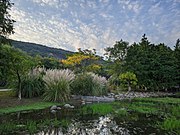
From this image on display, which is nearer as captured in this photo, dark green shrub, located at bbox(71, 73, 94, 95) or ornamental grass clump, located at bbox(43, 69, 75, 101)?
ornamental grass clump, located at bbox(43, 69, 75, 101)

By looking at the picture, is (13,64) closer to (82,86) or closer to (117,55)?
(82,86)

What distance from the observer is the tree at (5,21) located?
33.4 ft

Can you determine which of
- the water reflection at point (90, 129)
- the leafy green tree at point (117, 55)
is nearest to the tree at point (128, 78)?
the leafy green tree at point (117, 55)

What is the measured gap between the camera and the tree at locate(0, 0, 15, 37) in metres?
10.2

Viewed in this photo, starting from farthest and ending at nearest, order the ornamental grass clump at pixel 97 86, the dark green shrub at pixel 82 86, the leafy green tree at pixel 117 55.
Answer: the leafy green tree at pixel 117 55
the ornamental grass clump at pixel 97 86
the dark green shrub at pixel 82 86

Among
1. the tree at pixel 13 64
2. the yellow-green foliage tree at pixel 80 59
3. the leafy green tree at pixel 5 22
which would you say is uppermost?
the yellow-green foliage tree at pixel 80 59

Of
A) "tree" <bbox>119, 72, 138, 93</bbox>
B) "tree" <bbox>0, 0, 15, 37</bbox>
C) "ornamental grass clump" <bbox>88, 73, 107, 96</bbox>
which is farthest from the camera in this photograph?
"tree" <bbox>119, 72, 138, 93</bbox>

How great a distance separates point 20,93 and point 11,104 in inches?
55.9

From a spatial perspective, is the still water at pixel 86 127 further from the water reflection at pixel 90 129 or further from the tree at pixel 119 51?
the tree at pixel 119 51

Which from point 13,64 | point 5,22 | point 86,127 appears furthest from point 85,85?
point 86,127

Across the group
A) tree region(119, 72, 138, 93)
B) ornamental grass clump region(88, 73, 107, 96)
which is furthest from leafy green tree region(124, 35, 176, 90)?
ornamental grass clump region(88, 73, 107, 96)

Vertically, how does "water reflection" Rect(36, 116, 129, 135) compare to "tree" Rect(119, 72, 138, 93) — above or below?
below

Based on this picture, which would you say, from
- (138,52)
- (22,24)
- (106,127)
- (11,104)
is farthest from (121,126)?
(138,52)

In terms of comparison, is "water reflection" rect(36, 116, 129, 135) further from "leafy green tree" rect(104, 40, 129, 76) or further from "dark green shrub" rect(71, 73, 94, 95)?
"leafy green tree" rect(104, 40, 129, 76)
